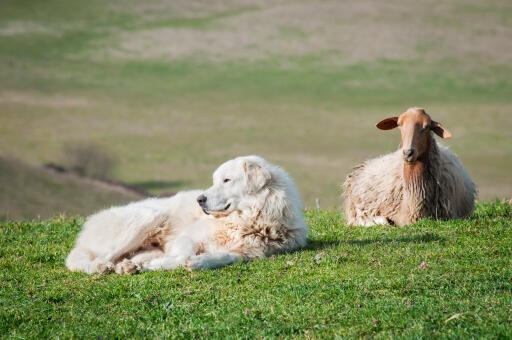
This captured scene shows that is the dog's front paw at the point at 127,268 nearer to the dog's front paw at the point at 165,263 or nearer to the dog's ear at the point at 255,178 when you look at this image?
the dog's front paw at the point at 165,263

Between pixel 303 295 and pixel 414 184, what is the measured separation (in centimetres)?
504

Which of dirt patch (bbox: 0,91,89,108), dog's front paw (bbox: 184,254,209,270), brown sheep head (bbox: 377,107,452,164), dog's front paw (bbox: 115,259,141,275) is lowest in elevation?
dirt patch (bbox: 0,91,89,108)

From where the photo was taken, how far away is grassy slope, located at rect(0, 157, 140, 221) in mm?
44531

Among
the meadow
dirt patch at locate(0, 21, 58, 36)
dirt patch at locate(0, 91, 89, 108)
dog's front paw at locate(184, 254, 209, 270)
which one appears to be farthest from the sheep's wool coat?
dirt patch at locate(0, 21, 58, 36)

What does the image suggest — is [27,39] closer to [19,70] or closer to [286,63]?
[19,70]

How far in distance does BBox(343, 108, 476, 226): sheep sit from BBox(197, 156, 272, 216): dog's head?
10.5 feet

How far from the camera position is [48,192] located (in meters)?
47.4

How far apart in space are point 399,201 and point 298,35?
8099cm

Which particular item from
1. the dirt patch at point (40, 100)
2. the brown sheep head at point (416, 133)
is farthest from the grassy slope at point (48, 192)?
the brown sheep head at point (416, 133)

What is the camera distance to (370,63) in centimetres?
8244

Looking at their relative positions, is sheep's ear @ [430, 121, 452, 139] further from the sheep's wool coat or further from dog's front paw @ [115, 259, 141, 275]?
dog's front paw @ [115, 259, 141, 275]

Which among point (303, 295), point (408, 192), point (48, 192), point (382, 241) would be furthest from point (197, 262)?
point (48, 192)

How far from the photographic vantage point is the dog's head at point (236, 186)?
9.41 metres

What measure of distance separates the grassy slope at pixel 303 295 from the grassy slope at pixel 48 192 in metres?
36.2
